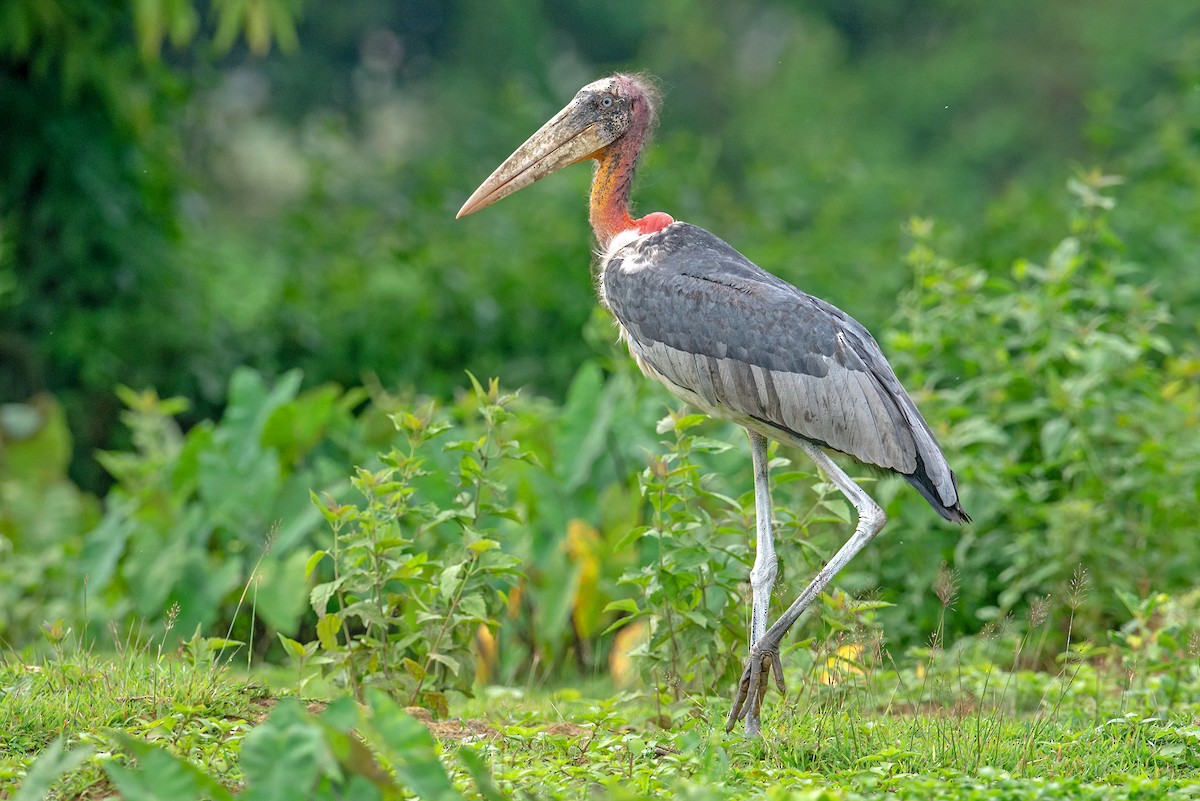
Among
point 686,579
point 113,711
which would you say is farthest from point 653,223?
point 113,711

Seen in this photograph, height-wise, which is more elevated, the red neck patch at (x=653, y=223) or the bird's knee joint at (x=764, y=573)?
the red neck patch at (x=653, y=223)

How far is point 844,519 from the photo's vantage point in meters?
5.10

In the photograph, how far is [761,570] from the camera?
15.8 ft

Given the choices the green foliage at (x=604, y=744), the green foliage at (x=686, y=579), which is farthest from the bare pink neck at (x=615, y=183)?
the green foliage at (x=604, y=744)

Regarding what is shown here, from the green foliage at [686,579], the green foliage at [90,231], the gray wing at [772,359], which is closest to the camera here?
the gray wing at [772,359]

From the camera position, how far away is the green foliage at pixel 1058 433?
6402 mm

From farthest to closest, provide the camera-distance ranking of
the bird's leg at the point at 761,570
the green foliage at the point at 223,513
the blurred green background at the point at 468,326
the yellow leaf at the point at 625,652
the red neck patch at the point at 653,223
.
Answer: the green foliage at the point at 223,513
the blurred green background at the point at 468,326
the yellow leaf at the point at 625,652
the red neck patch at the point at 653,223
the bird's leg at the point at 761,570

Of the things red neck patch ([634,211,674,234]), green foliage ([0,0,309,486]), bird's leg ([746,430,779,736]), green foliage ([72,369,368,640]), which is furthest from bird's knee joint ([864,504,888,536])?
green foliage ([0,0,309,486])

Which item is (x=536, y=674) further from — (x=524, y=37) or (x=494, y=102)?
(x=524, y=37)

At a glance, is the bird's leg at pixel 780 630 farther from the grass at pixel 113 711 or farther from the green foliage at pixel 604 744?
the grass at pixel 113 711

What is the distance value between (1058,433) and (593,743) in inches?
116

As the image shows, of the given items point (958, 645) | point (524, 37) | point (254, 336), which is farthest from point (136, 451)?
point (524, 37)

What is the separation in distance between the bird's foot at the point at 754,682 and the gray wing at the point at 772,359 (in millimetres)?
720

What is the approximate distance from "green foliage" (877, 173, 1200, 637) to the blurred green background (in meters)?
0.02
